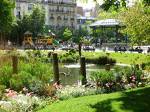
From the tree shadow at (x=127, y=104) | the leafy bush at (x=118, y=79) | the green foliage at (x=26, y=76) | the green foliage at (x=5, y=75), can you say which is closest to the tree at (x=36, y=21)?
the green foliage at (x=26, y=76)

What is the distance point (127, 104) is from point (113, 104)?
36cm

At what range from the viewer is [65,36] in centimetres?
10394

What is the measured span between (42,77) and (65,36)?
85.5 m

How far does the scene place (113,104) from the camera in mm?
11859

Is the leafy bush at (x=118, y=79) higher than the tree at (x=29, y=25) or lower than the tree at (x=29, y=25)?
lower

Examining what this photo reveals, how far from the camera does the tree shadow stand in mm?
11422

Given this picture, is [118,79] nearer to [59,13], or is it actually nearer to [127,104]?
[127,104]

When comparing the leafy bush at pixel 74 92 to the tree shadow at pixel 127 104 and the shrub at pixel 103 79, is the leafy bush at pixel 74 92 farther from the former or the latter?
the tree shadow at pixel 127 104

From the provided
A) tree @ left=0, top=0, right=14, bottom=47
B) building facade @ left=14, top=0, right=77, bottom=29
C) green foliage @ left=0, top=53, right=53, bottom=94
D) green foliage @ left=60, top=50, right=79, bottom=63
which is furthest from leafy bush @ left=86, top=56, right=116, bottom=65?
building facade @ left=14, top=0, right=77, bottom=29

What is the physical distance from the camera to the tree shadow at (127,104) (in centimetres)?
1142

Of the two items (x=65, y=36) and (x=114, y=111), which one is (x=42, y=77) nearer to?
(x=114, y=111)

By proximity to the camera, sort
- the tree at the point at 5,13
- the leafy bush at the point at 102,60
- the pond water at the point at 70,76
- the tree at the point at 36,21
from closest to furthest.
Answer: the pond water at the point at 70,76 → the leafy bush at the point at 102,60 → the tree at the point at 5,13 → the tree at the point at 36,21

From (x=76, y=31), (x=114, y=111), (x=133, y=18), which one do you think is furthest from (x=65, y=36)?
(x=114, y=111)

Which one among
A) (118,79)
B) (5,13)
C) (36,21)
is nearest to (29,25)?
(36,21)
